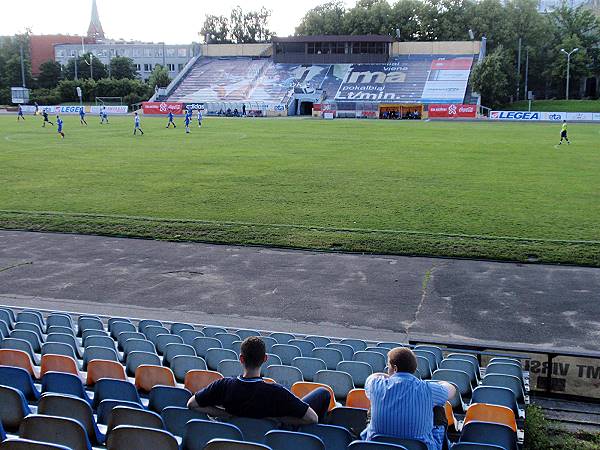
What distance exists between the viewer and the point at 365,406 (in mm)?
6910

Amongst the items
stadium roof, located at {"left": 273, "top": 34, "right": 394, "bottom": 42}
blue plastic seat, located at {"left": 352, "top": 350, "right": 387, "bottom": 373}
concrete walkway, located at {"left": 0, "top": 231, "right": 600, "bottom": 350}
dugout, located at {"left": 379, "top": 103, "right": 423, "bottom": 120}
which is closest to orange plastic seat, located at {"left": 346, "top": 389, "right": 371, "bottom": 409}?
blue plastic seat, located at {"left": 352, "top": 350, "right": 387, "bottom": 373}

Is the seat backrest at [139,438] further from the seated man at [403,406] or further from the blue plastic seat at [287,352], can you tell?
the blue plastic seat at [287,352]

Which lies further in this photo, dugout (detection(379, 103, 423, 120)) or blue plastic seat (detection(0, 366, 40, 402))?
dugout (detection(379, 103, 423, 120))

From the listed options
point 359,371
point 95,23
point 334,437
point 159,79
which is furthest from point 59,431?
point 95,23

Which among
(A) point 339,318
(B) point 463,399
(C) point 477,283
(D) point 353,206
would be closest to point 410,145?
(D) point 353,206

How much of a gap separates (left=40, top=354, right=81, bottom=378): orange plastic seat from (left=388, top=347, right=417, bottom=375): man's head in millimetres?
3778

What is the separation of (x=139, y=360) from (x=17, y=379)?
1.62m

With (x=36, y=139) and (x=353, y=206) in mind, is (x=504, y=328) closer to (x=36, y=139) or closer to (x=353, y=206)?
(x=353, y=206)

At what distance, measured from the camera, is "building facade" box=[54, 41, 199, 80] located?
5281 inches

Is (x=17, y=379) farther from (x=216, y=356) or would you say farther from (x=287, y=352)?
(x=287, y=352)

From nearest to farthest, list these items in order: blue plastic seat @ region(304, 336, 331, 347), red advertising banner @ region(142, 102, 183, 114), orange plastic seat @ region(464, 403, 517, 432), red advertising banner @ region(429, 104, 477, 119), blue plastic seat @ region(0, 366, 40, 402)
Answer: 1. orange plastic seat @ region(464, 403, 517, 432)
2. blue plastic seat @ region(0, 366, 40, 402)
3. blue plastic seat @ region(304, 336, 331, 347)
4. red advertising banner @ region(429, 104, 477, 119)
5. red advertising banner @ region(142, 102, 183, 114)

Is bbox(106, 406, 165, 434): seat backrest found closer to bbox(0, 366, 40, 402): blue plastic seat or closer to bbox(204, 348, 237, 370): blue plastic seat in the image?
bbox(0, 366, 40, 402): blue plastic seat

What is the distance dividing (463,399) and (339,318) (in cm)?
569

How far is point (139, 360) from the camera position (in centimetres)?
808
